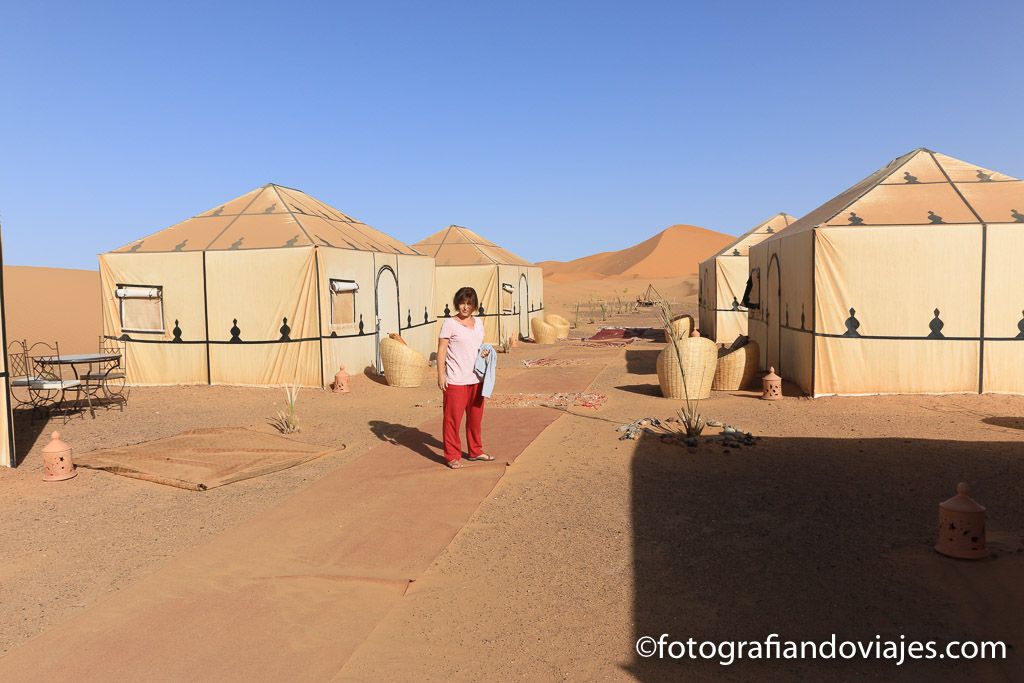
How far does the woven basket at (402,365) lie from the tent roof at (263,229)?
207 centimetres

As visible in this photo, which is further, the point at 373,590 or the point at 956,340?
the point at 956,340

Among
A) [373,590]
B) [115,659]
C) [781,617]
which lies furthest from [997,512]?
[115,659]

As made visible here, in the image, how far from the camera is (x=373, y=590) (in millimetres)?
3836

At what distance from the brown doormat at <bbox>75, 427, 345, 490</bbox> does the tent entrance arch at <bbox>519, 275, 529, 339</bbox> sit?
50.1 feet

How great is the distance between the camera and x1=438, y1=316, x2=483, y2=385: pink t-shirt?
6328 mm

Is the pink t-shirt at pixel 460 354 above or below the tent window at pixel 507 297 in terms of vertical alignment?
below

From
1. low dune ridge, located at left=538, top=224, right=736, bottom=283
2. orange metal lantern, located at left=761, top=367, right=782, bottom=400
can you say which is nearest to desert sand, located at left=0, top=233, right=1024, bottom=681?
orange metal lantern, located at left=761, top=367, right=782, bottom=400

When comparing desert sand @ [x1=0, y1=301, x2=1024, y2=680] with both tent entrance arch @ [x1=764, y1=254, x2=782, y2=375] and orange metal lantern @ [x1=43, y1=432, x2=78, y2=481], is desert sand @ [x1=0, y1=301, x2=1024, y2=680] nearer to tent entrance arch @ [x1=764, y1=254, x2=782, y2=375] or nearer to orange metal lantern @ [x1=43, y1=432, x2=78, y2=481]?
orange metal lantern @ [x1=43, y1=432, x2=78, y2=481]

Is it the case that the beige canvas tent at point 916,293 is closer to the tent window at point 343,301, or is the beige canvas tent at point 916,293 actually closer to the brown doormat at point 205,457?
the brown doormat at point 205,457

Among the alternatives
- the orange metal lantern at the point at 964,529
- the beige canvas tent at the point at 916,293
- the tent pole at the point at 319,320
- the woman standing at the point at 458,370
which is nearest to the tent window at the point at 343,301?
the tent pole at the point at 319,320

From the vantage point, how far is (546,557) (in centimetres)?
422

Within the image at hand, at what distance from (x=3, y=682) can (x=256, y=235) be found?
10398mm

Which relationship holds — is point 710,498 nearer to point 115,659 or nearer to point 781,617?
point 781,617

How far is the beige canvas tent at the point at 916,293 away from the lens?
9414mm
